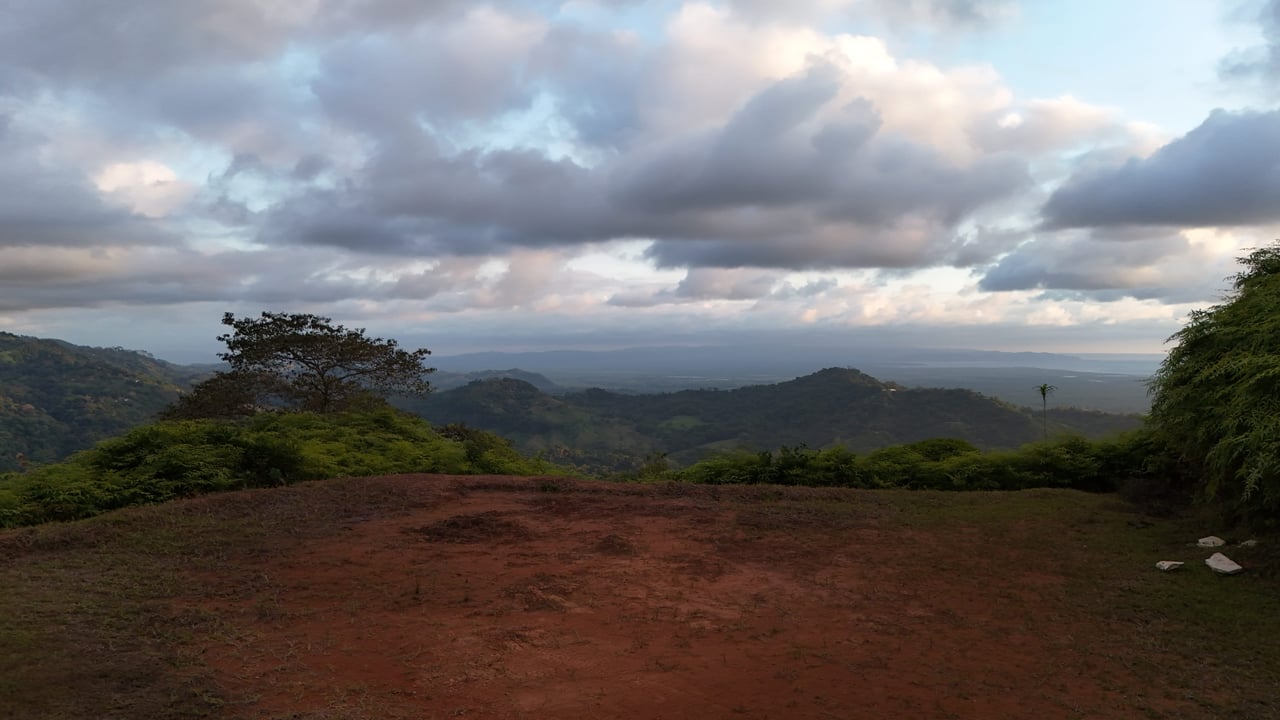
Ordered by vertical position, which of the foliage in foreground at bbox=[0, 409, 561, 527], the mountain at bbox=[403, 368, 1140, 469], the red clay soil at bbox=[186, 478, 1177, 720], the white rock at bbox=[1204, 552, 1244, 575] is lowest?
the mountain at bbox=[403, 368, 1140, 469]

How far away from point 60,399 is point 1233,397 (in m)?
139

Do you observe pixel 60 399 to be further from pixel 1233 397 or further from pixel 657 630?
pixel 1233 397

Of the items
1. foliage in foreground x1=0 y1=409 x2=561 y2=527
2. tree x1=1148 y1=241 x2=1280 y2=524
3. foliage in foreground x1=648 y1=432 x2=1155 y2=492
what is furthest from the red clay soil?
foliage in foreground x1=648 y1=432 x2=1155 y2=492

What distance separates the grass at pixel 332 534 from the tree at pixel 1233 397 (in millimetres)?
984

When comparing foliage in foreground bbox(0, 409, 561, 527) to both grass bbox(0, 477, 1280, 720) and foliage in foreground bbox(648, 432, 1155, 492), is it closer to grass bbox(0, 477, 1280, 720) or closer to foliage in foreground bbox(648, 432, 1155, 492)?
grass bbox(0, 477, 1280, 720)

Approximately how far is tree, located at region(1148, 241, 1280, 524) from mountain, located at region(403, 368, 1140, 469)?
294 feet

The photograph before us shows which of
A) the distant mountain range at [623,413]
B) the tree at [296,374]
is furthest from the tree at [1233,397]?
the distant mountain range at [623,413]

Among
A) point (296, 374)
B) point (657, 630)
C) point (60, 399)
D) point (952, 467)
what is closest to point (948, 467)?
point (952, 467)

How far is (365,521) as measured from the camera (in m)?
11.4

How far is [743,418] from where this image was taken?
156 meters

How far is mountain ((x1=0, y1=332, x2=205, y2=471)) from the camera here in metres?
79.1

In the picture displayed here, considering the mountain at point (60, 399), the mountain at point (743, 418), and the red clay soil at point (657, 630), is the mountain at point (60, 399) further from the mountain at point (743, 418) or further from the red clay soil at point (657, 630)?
the red clay soil at point (657, 630)

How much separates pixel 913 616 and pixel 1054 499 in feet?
27.7

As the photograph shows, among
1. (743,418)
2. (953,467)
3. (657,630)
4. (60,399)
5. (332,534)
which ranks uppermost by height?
(953,467)
